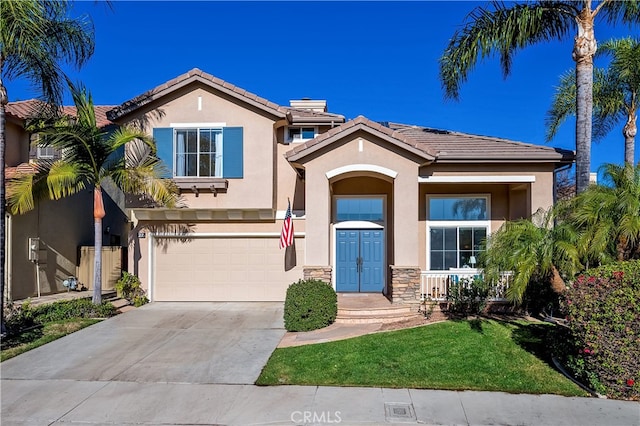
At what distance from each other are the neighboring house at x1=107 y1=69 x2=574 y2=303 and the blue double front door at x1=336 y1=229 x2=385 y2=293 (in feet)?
0.11

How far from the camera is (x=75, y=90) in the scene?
437 inches

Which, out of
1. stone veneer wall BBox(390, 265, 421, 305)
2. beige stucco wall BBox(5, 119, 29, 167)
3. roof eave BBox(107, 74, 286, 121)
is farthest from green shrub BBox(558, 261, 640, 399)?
beige stucco wall BBox(5, 119, 29, 167)

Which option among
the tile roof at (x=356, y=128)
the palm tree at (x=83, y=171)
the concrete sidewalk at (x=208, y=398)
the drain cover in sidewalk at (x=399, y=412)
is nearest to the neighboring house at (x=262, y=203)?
the tile roof at (x=356, y=128)

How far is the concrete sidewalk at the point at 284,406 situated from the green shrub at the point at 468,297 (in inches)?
176

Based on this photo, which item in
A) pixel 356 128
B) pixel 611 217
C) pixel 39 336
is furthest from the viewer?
pixel 356 128

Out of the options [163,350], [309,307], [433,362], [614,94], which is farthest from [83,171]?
[614,94]

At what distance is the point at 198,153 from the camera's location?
13398 millimetres

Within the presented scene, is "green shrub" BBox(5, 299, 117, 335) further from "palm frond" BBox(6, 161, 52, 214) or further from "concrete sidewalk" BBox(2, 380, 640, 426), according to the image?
"concrete sidewalk" BBox(2, 380, 640, 426)

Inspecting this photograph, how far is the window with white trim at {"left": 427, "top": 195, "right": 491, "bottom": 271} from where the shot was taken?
13.2 meters

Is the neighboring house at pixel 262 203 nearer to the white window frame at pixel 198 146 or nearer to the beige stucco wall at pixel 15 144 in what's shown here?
the white window frame at pixel 198 146

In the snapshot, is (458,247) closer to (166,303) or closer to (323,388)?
(323,388)

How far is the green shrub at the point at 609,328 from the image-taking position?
5918 mm

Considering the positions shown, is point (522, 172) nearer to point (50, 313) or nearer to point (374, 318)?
point (374, 318)

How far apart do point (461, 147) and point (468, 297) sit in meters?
4.50
